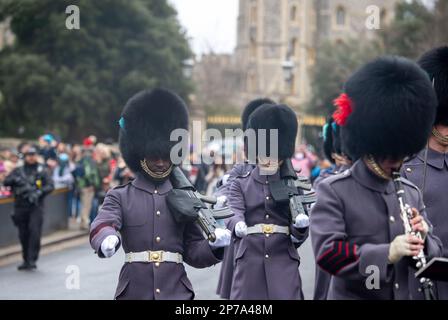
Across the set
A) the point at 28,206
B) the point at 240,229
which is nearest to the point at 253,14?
the point at 28,206

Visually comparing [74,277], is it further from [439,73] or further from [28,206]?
[439,73]

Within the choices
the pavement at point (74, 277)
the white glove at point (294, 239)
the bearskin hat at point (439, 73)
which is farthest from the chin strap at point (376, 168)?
the pavement at point (74, 277)

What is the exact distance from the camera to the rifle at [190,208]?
5.93m

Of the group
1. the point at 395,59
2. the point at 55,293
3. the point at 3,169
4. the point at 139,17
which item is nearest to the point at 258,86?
the point at 139,17

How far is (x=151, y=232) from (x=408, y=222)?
6.55 feet

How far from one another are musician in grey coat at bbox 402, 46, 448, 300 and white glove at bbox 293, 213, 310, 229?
138 centimetres

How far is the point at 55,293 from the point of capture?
11.0 meters

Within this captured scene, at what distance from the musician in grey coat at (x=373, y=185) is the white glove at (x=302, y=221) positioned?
2507 millimetres

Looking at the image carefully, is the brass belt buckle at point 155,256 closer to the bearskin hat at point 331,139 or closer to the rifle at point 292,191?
the rifle at point 292,191

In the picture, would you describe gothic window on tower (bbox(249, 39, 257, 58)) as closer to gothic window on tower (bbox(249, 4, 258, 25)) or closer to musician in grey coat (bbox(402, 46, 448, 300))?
gothic window on tower (bbox(249, 4, 258, 25))

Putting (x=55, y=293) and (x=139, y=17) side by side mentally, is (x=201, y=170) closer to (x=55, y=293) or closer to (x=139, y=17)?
(x=55, y=293)

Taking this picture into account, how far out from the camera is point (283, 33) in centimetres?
8206
